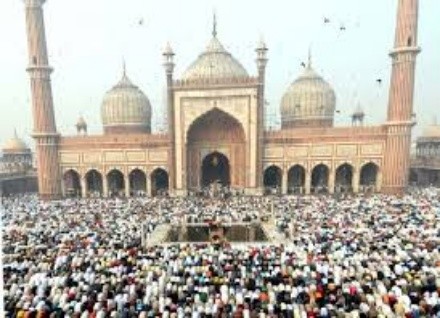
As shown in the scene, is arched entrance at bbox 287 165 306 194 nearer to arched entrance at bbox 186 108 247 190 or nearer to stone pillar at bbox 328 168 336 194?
stone pillar at bbox 328 168 336 194

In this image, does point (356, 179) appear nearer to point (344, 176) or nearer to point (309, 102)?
point (344, 176)

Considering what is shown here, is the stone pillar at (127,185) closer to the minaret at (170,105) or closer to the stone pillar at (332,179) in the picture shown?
the minaret at (170,105)

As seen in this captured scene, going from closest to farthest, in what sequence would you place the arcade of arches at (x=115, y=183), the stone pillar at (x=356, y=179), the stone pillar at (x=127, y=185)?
1. the stone pillar at (x=356, y=179)
2. the stone pillar at (x=127, y=185)
3. the arcade of arches at (x=115, y=183)

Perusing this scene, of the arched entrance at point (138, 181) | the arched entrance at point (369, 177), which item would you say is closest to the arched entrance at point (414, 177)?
the arched entrance at point (369, 177)

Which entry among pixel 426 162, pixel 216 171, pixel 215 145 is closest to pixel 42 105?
pixel 215 145

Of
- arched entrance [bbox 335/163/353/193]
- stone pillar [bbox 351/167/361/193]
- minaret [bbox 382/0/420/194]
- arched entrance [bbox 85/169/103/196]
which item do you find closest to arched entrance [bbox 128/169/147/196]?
arched entrance [bbox 85/169/103/196]

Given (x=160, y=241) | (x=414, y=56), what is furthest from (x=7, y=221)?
(x=414, y=56)
